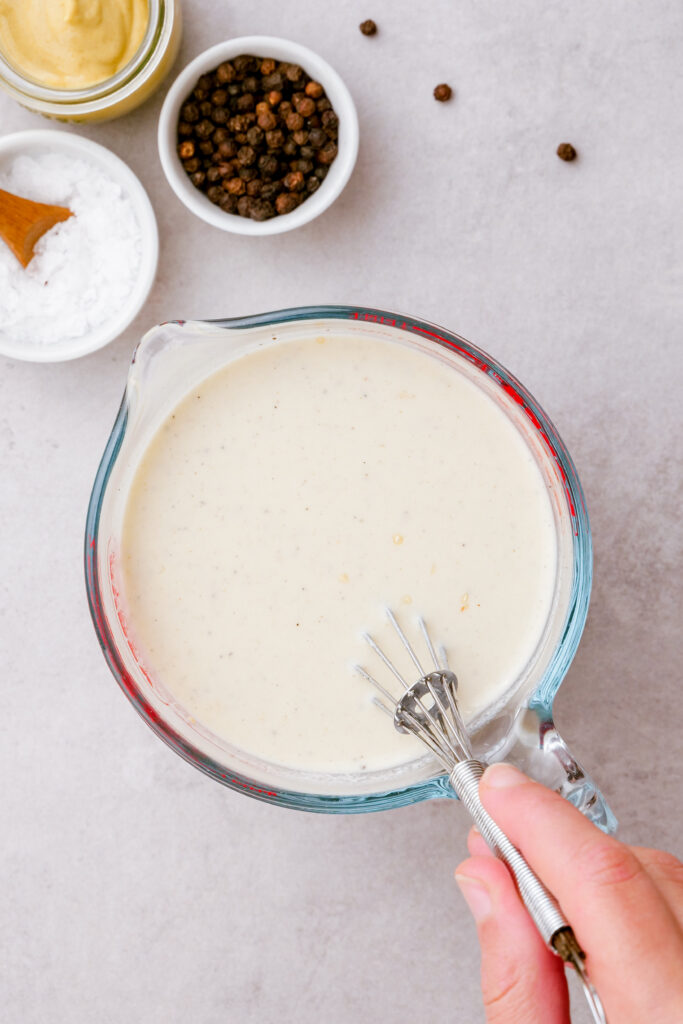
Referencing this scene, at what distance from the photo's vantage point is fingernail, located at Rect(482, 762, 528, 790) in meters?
0.77

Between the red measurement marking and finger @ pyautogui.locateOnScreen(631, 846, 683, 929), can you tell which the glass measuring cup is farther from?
finger @ pyautogui.locateOnScreen(631, 846, 683, 929)

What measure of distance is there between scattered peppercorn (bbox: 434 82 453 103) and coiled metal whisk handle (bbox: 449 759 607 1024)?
0.93 m

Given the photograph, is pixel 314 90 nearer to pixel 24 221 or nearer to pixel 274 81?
pixel 274 81

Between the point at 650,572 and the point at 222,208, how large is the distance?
0.77m

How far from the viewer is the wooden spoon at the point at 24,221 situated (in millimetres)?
A: 1143

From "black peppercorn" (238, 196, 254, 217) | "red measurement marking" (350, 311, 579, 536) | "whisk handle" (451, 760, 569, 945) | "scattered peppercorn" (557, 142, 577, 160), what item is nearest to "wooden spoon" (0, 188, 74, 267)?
"black peppercorn" (238, 196, 254, 217)

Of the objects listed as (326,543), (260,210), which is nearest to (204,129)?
(260,210)

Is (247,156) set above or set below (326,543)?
above

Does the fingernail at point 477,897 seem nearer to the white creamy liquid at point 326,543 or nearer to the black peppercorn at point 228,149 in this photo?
the white creamy liquid at point 326,543

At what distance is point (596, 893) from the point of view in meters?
0.68

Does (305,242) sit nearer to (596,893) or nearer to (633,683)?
(633,683)

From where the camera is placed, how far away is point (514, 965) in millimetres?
754

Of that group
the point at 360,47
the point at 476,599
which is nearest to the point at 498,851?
the point at 476,599

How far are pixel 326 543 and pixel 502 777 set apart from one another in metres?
0.32
